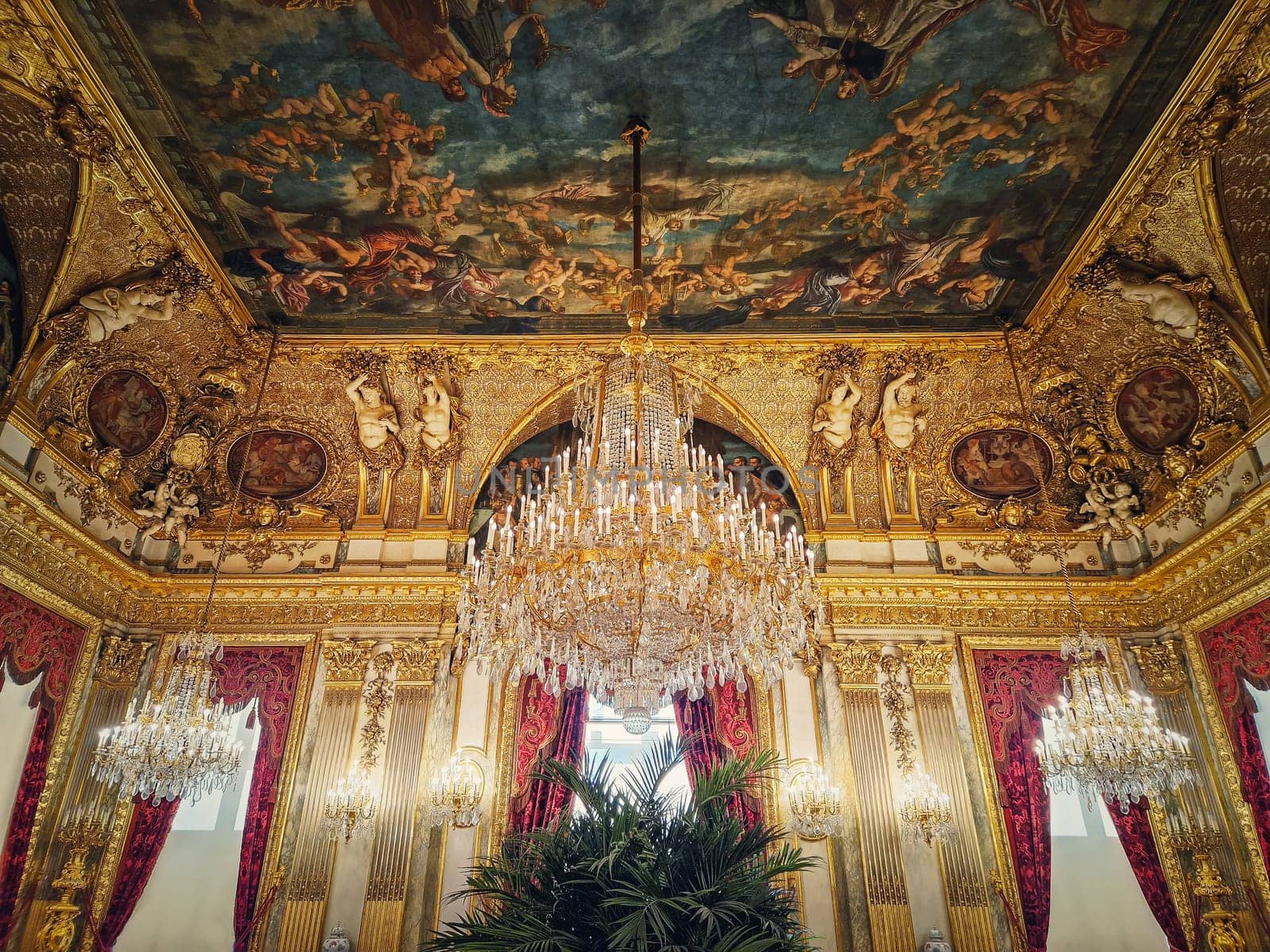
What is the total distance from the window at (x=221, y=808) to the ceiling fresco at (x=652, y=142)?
17.5 ft

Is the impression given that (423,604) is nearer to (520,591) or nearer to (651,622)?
(520,591)

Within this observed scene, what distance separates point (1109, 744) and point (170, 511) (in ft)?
34.7

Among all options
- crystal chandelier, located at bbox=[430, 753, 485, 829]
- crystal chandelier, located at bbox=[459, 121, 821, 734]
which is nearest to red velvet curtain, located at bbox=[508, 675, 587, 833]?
crystal chandelier, located at bbox=[430, 753, 485, 829]

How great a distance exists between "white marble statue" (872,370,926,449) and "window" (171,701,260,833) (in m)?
8.58

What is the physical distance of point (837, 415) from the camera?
33.9ft

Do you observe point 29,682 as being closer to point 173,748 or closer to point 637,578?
point 173,748

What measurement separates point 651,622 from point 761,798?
3965 millimetres

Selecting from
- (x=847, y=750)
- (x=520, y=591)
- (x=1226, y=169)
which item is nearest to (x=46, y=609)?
(x=520, y=591)

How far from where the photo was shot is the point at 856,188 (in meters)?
7.75

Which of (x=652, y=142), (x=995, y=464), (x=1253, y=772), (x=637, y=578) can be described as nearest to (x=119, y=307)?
(x=652, y=142)

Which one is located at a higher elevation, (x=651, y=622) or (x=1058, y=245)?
(x=1058, y=245)

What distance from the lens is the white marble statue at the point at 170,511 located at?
9.91m

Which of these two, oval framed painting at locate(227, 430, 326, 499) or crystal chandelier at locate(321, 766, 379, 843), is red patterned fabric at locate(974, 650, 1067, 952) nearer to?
crystal chandelier at locate(321, 766, 379, 843)

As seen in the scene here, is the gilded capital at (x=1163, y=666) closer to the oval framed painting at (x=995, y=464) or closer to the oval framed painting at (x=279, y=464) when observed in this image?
the oval framed painting at (x=995, y=464)
